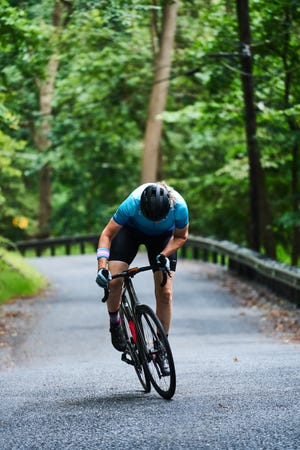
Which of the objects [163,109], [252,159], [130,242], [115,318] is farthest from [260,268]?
[163,109]

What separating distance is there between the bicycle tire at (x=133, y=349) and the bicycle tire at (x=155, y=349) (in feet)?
0.33

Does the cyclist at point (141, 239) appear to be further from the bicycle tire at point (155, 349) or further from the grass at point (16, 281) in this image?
the grass at point (16, 281)

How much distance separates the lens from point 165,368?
22.6 feet

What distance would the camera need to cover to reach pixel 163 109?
96.7 ft

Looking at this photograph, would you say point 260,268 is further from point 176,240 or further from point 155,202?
point 155,202

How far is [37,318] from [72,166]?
23115 millimetres

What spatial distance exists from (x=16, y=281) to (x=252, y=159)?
6028mm

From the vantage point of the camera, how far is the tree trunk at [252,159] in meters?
19.1

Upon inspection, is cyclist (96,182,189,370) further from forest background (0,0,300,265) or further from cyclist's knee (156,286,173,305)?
forest background (0,0,300,265)

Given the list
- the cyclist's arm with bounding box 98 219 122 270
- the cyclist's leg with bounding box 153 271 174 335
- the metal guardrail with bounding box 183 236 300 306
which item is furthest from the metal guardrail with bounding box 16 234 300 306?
the cyclist's arm with bounding box 98 219 122 270

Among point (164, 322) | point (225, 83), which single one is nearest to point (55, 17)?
point (225, 83)

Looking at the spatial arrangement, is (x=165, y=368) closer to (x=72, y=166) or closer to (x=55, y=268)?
(x=55, y=268)

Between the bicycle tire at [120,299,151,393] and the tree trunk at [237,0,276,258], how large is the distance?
1201cm

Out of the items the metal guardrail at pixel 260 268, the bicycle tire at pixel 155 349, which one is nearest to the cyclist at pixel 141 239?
the bicycle tire at pixel 155 349
